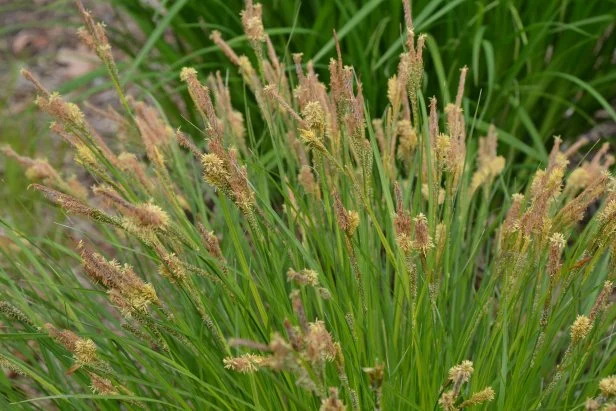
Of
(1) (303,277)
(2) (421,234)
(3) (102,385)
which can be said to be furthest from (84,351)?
(2) (421,234)

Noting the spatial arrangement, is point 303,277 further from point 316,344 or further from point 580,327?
point 580,327

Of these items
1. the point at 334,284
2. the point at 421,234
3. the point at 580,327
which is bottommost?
the point at 334,284

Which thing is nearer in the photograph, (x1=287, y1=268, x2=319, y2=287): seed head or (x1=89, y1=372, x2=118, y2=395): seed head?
(x1=287, y1=268, x2=319, y2=287): seed head

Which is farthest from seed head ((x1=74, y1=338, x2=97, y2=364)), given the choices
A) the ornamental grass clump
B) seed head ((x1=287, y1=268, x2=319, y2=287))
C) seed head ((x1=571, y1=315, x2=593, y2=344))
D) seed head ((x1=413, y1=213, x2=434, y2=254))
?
seed head ((x1=571, y1=315, x2=593, y2=344))

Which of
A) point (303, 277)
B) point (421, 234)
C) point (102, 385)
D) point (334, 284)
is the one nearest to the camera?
point (303, 277)

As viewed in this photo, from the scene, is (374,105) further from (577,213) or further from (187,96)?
(577,213)

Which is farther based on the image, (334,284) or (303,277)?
(334,284)

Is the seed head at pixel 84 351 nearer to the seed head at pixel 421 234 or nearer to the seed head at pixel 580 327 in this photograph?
the seed head at pixel 421 234

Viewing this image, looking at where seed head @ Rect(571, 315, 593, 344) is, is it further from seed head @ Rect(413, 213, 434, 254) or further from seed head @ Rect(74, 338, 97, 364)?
seed head @ Rect(74, 338, 97, 364)

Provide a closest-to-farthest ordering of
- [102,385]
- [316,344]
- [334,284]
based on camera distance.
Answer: [316,344], [102,385], [334,284]

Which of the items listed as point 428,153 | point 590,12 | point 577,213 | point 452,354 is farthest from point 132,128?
point 590,12

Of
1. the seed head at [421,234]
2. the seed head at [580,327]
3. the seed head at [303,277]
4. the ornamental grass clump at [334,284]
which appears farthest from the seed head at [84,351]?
the seed head at [580,327]

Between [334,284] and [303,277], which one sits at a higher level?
[303,277]
